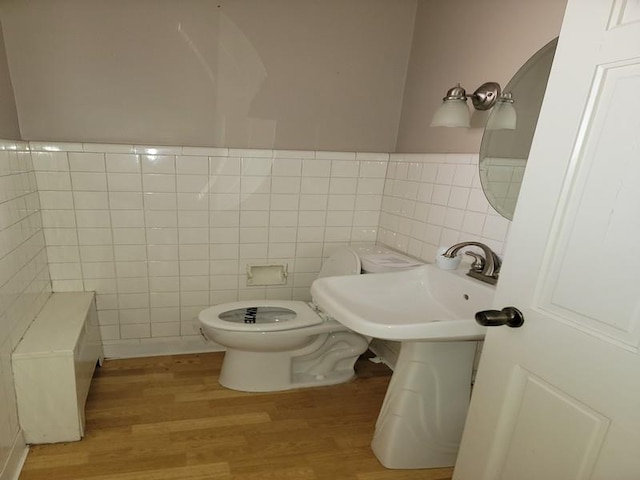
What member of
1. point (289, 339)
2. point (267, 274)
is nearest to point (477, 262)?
point (289, 339)

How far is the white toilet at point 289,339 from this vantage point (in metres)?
1.74

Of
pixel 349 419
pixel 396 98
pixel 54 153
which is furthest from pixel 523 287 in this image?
pixel 54 153

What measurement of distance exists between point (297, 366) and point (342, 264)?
577 mm

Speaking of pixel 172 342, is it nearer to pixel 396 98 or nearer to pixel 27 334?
pixel 27 334

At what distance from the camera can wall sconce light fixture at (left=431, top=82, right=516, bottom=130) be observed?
56.6 inches

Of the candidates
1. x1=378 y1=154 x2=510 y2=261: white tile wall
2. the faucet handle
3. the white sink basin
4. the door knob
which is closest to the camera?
the door knob

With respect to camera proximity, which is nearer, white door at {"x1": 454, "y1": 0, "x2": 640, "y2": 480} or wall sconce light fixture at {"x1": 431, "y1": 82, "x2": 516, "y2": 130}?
white door at {"x1": 454, "y1": 0, "x2": 640, "y2": 480}

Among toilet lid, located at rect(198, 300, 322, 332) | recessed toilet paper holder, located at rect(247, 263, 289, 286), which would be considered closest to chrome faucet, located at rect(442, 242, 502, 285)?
toilet lid, located at rect(198, 300, 322, 332)

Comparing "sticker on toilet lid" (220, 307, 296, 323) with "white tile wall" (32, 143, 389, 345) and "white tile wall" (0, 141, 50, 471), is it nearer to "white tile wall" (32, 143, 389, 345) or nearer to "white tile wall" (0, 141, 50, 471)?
"white tile wall" (32, 143, 389, 345)

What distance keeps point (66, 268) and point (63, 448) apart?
0.83 meters

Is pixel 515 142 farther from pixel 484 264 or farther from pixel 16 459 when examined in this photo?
pixel 16 459

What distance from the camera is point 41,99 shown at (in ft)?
5.49

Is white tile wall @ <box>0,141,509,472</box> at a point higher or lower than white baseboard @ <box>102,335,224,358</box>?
higher

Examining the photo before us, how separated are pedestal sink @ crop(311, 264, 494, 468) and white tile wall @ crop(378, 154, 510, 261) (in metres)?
0.27
